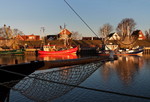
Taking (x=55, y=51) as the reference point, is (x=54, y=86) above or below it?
below

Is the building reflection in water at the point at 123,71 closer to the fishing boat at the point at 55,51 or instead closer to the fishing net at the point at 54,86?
the fishing net at the point at 54,86

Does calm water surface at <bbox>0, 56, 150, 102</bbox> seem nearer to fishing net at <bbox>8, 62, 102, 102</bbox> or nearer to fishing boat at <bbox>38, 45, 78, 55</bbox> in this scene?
fishing net at <bbox>8, 62, 102, 102</bbox>

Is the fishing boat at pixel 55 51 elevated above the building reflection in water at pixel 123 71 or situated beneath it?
elevated above

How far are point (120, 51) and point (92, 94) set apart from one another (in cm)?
4990

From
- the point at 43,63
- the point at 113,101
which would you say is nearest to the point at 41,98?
the point at 43,63

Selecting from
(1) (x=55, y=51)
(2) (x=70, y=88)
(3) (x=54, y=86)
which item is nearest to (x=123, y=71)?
(2) (x=70, y=88)

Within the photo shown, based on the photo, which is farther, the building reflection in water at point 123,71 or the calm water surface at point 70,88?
the building reflection in water at point 123,71

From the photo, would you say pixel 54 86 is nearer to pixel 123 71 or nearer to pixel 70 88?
pixel 70 88

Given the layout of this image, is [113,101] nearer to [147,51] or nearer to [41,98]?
[41,98]

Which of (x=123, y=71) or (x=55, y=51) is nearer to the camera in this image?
(x=123, y=71)

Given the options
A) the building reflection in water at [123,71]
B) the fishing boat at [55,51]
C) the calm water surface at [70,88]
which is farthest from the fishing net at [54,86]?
the fishing boat at [55,51]

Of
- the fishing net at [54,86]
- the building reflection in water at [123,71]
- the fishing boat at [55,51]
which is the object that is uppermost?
the fishing boat at [55,51]

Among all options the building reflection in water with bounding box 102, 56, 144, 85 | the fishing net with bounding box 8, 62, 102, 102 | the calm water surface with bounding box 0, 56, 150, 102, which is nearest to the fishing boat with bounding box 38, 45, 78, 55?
the building reflection in water with bounding box 102, 56, 144, 85

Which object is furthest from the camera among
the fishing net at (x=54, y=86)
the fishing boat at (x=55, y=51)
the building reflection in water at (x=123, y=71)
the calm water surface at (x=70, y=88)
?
the fishing boat at (x=55, y=51)
